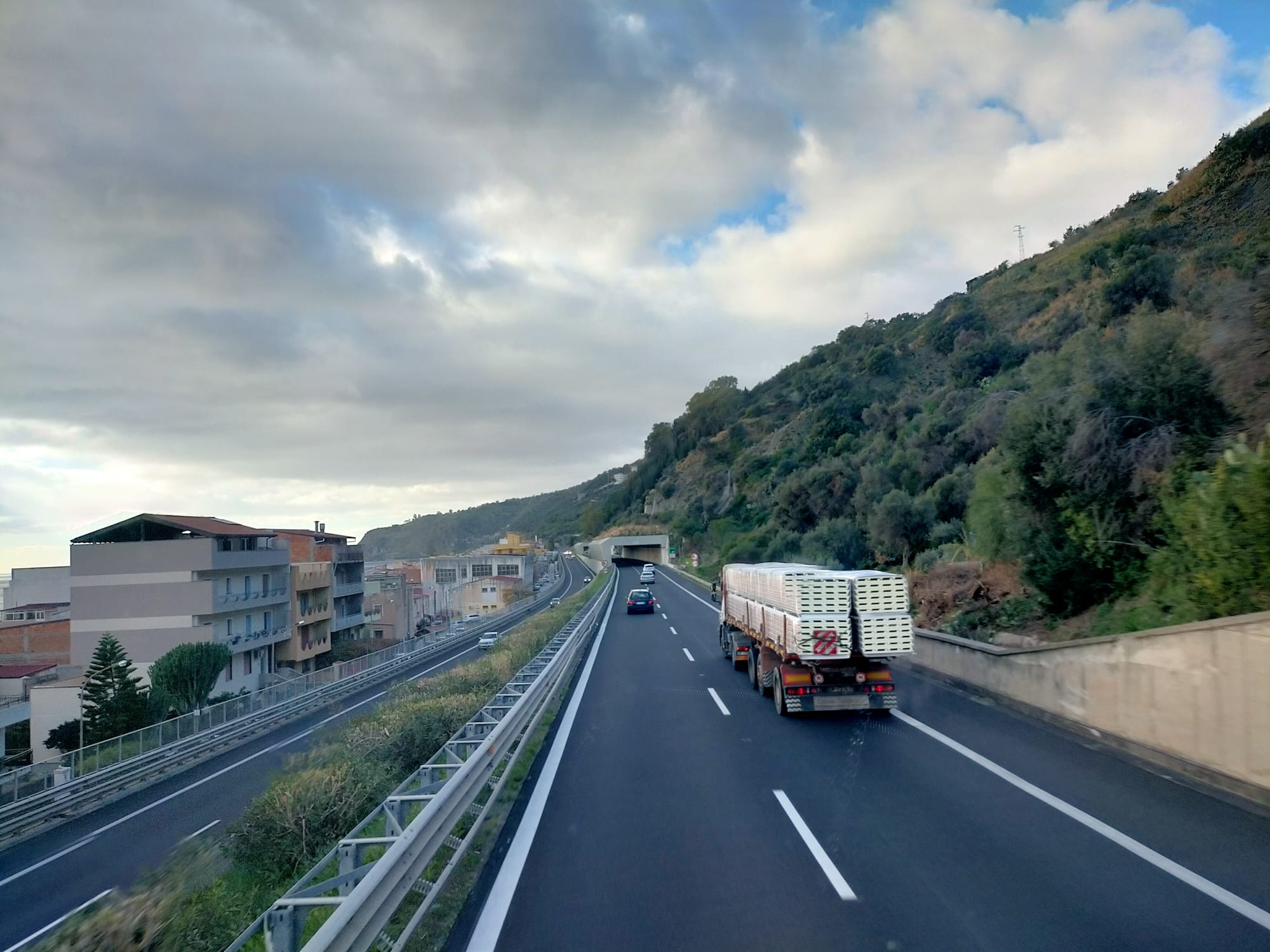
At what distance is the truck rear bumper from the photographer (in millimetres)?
13195

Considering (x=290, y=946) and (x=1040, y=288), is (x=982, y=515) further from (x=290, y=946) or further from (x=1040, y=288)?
(x=1040, y=288)

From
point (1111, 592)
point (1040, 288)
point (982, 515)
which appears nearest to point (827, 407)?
point (1040, 288)

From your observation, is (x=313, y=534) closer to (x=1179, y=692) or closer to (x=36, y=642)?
(x=36, y=642)

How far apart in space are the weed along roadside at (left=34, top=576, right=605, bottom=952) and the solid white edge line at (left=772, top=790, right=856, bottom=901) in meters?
3.71

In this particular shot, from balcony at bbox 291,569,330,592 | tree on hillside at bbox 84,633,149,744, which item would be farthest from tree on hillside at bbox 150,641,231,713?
balcony at bbox 291,569,330,592

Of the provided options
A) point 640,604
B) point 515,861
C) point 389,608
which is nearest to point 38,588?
point 389,608

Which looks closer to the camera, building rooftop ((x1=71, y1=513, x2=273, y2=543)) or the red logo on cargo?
the red logo on cargo

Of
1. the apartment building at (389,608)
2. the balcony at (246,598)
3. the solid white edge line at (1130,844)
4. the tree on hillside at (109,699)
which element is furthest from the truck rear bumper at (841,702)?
the apartment building at (389,608)

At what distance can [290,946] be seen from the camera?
425cm

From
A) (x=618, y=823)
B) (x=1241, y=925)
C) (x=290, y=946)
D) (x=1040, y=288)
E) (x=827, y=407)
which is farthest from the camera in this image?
(x=827, y=407)

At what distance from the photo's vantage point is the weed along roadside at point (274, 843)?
4504 mm

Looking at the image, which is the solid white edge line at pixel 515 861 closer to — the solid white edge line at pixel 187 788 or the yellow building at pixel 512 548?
the solid white edge line at pixel 187 788

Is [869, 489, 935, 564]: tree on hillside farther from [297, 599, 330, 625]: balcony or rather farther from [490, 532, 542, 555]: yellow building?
[490, 532, 542, 555]: yellow building

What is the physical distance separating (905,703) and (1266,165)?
175 feet
